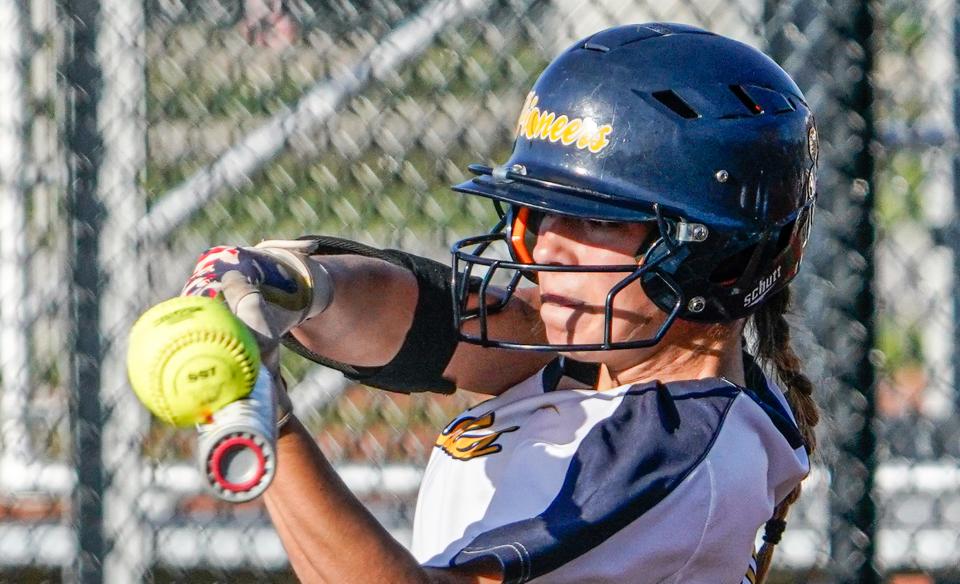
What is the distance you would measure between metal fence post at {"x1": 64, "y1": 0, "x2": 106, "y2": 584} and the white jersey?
1.67 meters

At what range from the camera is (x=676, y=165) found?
1777mm

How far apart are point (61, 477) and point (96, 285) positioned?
0.84 meters

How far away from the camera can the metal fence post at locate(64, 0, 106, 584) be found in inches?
129

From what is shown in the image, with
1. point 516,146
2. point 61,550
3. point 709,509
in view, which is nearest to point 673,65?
point 516,146

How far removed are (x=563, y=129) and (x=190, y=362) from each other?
72 cm

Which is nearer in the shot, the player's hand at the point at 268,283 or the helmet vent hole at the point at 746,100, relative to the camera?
the player's hand at the point at 268,283

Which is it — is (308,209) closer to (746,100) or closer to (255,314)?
(746,100)

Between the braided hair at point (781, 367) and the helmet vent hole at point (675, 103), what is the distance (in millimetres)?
410

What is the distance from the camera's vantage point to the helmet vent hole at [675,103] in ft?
5.87

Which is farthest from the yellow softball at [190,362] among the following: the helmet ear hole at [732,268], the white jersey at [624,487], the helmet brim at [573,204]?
the helmet ear hole at [732,268]

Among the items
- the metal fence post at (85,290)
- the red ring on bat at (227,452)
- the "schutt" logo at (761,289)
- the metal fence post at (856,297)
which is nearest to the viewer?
the red ring on bat at (227,452)

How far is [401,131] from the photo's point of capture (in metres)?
3.82

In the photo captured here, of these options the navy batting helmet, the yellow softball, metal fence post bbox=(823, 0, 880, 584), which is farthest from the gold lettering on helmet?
metal fence post bbox=(823, 0, 880, 584)

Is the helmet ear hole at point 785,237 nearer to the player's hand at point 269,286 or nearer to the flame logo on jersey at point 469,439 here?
the flame logo on jersey at point 469,439
